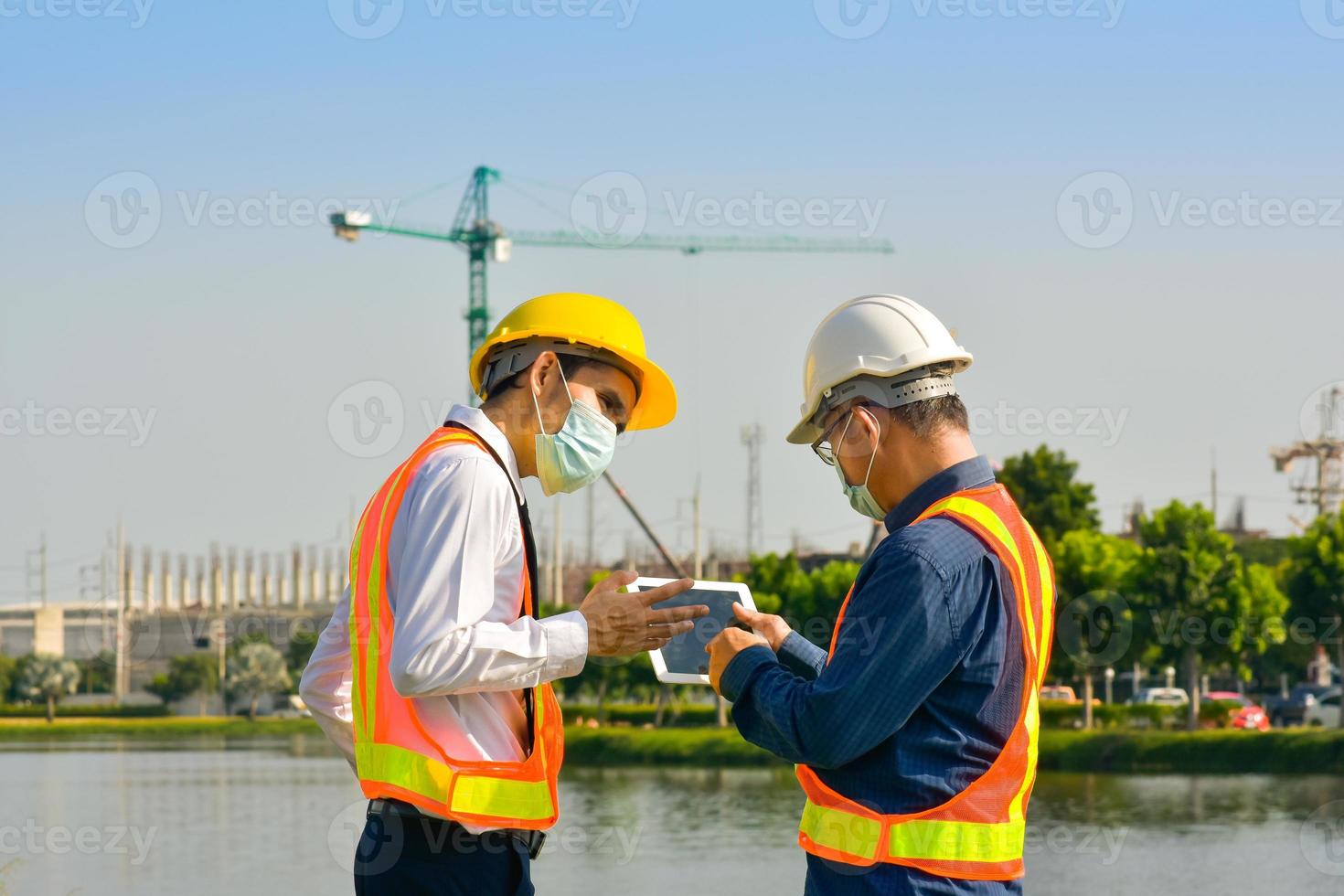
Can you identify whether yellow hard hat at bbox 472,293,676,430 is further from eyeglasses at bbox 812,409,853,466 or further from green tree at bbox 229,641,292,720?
green tree at bbox 229,641,292,720

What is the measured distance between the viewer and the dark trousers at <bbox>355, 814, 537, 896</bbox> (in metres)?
3.68

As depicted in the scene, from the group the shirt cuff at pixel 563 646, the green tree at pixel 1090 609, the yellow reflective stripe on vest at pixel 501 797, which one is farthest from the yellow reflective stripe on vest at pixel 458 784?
the green tree at pixel 1090 609

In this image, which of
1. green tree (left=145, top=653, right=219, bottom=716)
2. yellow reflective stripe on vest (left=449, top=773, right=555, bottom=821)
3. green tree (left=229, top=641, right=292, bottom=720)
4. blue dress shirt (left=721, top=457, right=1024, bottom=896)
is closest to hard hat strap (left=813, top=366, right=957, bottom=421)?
blue dress shirt (left=721, top=457, right=1024, bottom=896)

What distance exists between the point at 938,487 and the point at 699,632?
29.6 inches

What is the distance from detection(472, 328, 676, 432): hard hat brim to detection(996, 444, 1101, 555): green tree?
144 ft

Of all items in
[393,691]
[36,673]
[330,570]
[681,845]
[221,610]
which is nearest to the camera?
[393,691]

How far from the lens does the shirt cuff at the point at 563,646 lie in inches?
144

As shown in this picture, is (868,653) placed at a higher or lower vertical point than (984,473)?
lower

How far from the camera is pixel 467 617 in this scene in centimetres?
354

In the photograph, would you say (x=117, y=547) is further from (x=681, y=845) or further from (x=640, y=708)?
(x=681, y=845)

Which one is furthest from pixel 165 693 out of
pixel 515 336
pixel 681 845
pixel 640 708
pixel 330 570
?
pixel 515 336

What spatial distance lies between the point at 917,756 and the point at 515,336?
1.46 meters

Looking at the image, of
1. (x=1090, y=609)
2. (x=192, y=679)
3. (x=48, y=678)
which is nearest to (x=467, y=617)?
(x=1090, y=609)

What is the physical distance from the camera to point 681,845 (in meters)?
27.7
